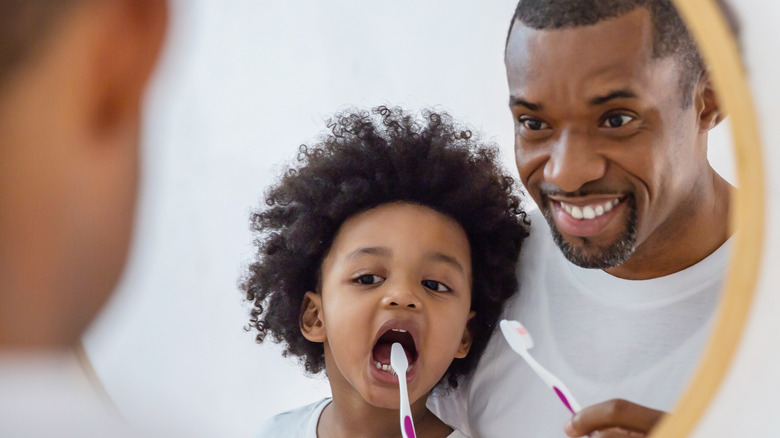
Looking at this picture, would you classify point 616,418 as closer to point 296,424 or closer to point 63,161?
point 296,424

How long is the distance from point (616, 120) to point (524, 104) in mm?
64

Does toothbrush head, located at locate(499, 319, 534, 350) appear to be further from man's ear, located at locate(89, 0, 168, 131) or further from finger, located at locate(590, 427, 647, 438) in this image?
man's ear, located at locate(89, 0, 168, 131)

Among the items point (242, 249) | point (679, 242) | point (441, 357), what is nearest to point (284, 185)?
point (242, 249)

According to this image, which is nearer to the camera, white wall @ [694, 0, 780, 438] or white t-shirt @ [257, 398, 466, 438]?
white wall @ [694, 0, 780, 438]

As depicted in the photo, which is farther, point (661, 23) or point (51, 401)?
point (51, 401)

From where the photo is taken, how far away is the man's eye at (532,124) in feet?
1.82

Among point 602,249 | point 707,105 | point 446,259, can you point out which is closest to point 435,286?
point 446,259

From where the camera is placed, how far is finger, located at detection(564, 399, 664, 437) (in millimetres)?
533

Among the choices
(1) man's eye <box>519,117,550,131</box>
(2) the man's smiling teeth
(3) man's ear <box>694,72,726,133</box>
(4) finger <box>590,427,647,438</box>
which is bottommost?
(4) finger <box>590,427,647,438</box>

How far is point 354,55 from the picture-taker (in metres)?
0.61

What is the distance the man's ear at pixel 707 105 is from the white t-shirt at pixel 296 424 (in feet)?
→ 0.98

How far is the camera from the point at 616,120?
0.54m

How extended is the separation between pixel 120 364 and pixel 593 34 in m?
0.43

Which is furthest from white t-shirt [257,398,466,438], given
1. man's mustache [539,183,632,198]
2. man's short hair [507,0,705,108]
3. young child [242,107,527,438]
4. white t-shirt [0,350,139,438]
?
man's short hair [507,0,705,108]
